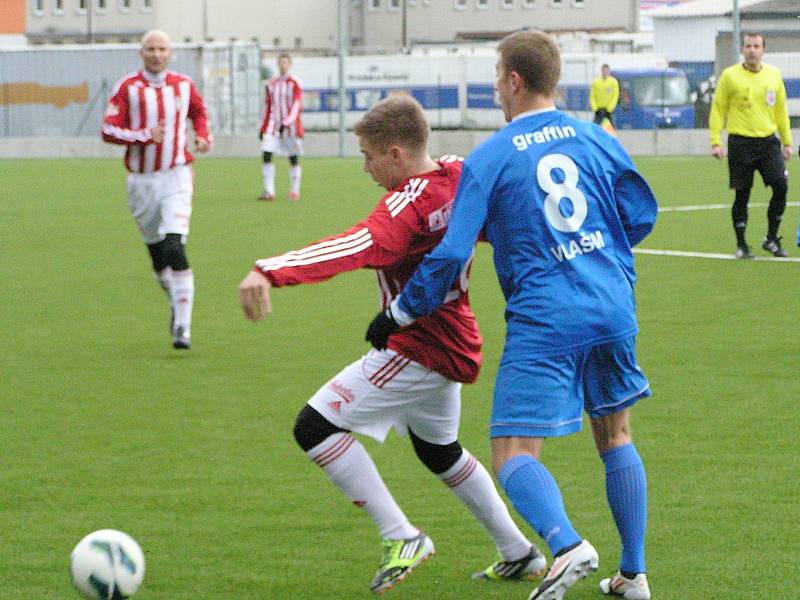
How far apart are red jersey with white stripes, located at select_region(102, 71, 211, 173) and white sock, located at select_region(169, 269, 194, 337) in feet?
2.66

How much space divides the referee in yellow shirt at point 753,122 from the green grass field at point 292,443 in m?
0.81

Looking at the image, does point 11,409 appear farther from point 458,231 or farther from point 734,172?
point 734,172

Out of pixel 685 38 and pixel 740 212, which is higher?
pixel 685 38

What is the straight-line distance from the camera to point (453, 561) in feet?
19.7

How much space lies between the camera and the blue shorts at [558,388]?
4.99 meters

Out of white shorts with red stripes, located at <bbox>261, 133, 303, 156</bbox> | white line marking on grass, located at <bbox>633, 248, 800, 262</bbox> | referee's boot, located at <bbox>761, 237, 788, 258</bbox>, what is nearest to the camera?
white line marking on grass, located at <bbox>633, 248, 800, 262</bbox>

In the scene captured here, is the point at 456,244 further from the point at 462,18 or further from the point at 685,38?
the point at 462,18

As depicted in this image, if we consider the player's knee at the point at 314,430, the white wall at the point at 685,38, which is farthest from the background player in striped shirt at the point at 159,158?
the white wall at the point at 685,38

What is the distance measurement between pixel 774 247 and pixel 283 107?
1166cm

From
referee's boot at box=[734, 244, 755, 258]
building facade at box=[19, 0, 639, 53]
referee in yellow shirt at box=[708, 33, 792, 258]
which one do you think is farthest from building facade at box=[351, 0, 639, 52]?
referee in yellow shirt at box=[708, 33, 792, 258]

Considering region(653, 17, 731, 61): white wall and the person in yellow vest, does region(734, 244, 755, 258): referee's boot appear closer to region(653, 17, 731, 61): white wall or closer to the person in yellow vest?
the person in yellow vest

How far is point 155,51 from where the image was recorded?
37.6 feet

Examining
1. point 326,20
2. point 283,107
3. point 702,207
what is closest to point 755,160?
point 702,207

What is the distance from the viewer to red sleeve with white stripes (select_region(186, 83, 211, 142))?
11836 mm
